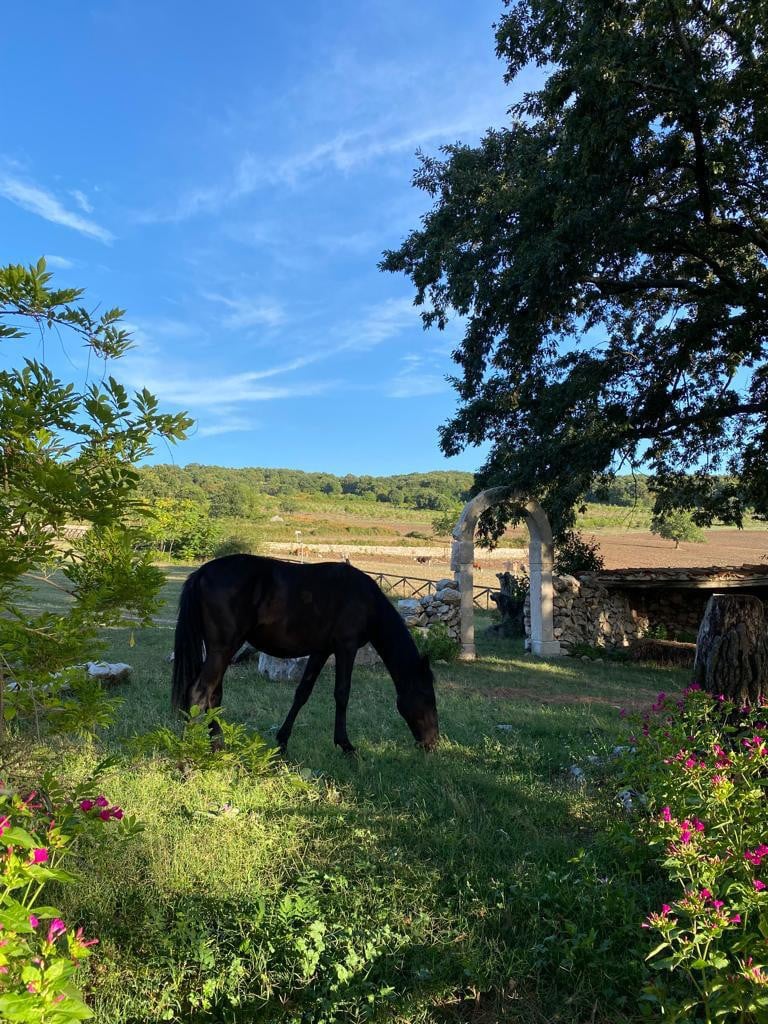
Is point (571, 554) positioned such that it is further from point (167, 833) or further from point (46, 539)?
point (46, 539)

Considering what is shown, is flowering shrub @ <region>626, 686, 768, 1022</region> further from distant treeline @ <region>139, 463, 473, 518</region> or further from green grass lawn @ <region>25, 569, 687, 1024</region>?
distant treeline @ <region>139, 463, 473, 518</region>

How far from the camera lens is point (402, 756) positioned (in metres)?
5.57

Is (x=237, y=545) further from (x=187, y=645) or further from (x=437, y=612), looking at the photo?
(x=187, y=645)

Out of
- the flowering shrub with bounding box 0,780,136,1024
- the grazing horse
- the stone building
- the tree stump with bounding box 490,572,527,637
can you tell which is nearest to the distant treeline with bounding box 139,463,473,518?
the tree stump with bounding box 490,572,527,637

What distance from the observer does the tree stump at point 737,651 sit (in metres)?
4.84

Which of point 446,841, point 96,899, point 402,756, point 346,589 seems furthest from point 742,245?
point 96,899

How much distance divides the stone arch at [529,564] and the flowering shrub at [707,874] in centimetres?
913

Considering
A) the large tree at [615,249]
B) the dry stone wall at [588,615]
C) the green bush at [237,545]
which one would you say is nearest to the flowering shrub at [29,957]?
the large tree at [615,249]

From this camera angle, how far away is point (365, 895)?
3.12m

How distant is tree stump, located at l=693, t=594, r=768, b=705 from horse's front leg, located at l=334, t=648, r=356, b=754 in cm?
313

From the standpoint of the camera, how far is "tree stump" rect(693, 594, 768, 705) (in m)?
4.84

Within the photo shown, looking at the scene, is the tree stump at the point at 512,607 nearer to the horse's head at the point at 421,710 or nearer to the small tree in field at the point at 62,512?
the horse's head at the point at 421,710

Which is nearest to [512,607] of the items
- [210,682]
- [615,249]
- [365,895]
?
[615,249]

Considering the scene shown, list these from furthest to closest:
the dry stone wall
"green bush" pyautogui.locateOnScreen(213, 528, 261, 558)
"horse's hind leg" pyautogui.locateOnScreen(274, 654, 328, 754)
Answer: "green bush" pyautogui.locateOnScreen(213, 528, 261, 558) < the dry stone wall < "horse's hind leg" pyautogui.locateOnScreen(274, 654, 328, 754)
